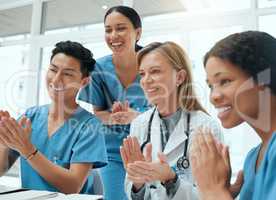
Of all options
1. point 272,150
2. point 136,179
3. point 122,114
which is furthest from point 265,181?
point 122,114

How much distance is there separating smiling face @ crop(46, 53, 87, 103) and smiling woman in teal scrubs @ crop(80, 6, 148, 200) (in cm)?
30

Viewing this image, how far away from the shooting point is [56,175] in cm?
98

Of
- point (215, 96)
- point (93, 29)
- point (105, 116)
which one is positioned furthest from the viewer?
point (93, 29)

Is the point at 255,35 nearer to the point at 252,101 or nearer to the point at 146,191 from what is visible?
the point at 252,101

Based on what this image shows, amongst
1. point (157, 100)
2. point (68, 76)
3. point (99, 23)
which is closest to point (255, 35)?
point (157, 100)

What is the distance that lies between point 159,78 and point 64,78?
0.38m

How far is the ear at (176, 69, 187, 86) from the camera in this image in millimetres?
1267

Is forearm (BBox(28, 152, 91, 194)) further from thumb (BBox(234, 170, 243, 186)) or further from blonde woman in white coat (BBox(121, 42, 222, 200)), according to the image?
thumb (BBox(234, 170, 243, 186))

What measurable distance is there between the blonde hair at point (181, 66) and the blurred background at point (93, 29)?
0.67 meters

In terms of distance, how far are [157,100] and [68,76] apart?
374mm

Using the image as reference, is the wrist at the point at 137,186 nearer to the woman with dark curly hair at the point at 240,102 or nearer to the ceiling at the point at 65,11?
the woman with dark curly hair at the point at 240,102

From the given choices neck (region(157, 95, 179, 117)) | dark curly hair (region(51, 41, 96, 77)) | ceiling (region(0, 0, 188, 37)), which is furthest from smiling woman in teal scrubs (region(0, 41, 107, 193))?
ceiling (region(0, 0, 188, 37))

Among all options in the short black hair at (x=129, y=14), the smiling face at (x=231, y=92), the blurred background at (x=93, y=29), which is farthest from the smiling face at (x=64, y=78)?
the blurred background at (x=93, y=29)

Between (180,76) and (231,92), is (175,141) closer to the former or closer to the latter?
(180,76)
